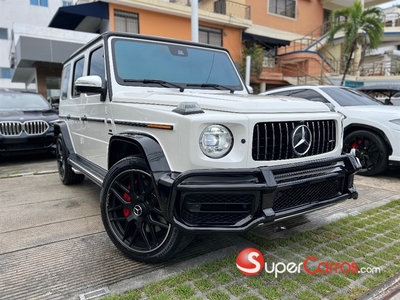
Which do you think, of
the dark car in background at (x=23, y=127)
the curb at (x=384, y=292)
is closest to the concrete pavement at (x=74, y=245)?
the curb at (x=384, y=292)

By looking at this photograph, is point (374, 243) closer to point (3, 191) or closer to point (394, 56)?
point (3, 191)

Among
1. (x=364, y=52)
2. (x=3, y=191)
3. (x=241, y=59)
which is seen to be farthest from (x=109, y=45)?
(x=364, y=52)

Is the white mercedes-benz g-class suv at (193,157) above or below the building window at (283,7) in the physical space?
below

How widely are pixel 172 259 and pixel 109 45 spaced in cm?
227

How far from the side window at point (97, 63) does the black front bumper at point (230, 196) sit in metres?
1.78

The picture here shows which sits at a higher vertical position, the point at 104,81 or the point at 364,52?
the point at 364,52

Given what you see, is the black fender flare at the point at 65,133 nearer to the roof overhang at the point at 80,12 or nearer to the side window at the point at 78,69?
the side window at the point at 78,69

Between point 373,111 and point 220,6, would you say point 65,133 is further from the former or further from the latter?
point 220,6

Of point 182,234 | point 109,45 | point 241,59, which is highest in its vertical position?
point 241,59

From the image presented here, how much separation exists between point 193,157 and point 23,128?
6.48m

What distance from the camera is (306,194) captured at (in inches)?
96.7

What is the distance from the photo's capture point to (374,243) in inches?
118

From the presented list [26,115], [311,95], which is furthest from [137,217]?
[26,115]

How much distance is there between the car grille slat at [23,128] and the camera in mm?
7051
